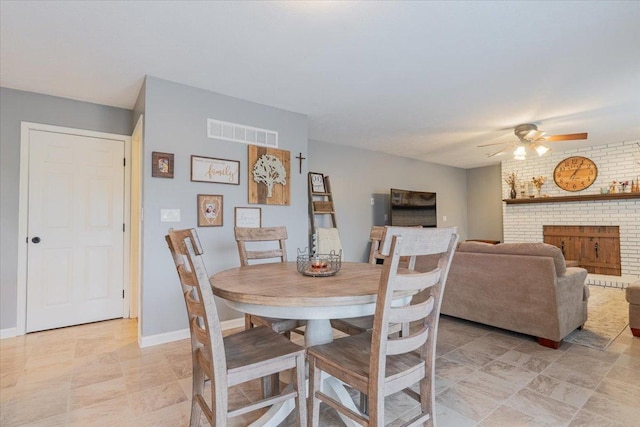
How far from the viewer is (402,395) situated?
6.38ft

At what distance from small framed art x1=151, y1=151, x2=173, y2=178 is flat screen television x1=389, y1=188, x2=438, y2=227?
12.6 feet

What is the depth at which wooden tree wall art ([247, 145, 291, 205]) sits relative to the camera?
11.1 feet

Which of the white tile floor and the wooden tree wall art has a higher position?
the wooden tree wall art

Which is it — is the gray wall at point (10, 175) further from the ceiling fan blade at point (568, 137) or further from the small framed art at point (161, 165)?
the ceiling fan blade at point (568, 137)

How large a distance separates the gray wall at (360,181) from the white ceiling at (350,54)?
4.58 ft

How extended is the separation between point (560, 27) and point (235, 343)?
2.83 m

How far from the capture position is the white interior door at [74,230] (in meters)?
3.12

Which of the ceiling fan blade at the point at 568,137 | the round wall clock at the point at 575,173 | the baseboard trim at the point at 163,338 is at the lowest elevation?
the baseboard trim at the point at 163,338

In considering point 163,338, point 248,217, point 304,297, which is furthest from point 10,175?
point 304,297

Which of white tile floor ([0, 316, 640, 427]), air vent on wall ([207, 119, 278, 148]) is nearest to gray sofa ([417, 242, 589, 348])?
white tile floor ([0, 316, 640, 427])

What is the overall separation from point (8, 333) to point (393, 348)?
12.2 feet

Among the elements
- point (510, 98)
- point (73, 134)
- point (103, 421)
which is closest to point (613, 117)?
point (510, 98)

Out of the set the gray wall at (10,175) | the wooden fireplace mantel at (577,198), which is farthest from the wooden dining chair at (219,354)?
the wooden fireplace mantel at (577,198)

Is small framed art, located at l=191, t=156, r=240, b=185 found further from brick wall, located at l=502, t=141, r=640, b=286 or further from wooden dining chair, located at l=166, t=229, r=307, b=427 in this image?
brick wall, located at l=502, t=141, r=640, b=286
